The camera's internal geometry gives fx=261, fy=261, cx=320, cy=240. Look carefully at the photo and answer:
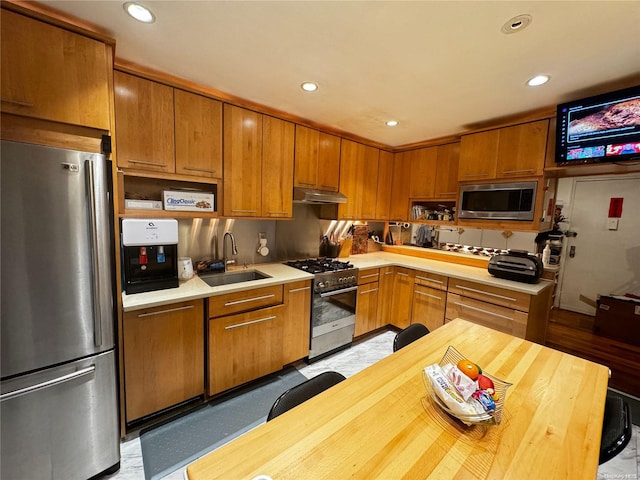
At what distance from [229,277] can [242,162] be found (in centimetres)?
107

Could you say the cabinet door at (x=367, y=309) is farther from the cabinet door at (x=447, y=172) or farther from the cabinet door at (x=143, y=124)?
the cabinet door at (x=143, y=124)

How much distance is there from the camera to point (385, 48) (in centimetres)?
150

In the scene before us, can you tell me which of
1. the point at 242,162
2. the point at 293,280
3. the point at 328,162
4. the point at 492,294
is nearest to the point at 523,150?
the point at 492,294

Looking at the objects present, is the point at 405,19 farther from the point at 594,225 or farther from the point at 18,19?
the point at 594,225

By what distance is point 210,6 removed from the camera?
1.22 metres

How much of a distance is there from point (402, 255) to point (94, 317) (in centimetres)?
344

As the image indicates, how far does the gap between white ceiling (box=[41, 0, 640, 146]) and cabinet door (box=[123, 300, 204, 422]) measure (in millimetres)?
1619

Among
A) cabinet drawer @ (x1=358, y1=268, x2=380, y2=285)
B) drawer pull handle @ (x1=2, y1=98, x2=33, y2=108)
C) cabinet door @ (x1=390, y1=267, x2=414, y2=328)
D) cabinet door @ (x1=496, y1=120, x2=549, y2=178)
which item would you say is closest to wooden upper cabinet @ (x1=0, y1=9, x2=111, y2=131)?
drawer pull handle @ (x1=2, y1=98, x2=33, y2=108)

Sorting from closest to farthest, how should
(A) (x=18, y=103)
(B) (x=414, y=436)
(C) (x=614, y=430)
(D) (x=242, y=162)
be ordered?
1. (B) (x=414, y=436)
2. (C) (x=614, y=430)
3. (A) (x=18, y=103)
4. (D) (x=242, y=162)

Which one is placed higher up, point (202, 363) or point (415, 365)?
point (415, 365)

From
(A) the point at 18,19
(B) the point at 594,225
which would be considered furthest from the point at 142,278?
(B) the point at 594,225

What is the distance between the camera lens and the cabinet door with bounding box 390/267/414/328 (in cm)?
315

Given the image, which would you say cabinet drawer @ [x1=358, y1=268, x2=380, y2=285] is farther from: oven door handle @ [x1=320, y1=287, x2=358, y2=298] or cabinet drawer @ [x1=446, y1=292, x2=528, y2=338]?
cabinet drawer @ [x1=446, y1=292, x2=528, y2=338]

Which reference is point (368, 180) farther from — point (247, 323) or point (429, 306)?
point (247, 323)
